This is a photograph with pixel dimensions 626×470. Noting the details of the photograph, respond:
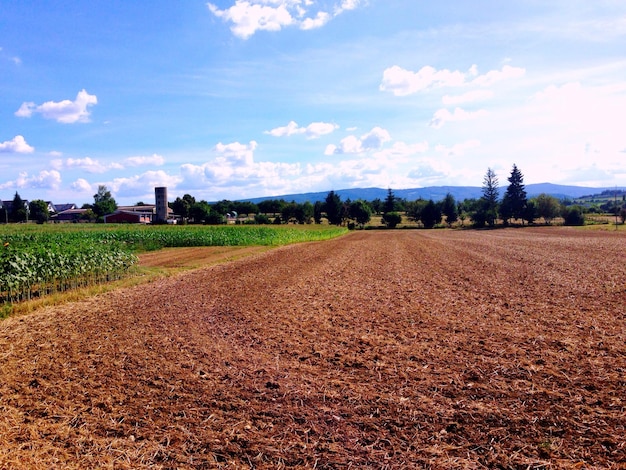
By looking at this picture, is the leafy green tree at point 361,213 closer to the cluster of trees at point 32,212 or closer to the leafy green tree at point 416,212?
the leafy green tree at point 416,212

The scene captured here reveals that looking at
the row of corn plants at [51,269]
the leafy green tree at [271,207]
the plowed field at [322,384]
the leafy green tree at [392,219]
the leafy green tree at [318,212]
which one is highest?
the leafy green tree at [271,207]

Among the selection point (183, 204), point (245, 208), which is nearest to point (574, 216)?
point (183, 204)

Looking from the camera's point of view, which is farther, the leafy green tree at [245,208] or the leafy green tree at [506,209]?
the leafy green tree at [245,208]

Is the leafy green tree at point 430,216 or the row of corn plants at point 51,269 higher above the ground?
the leafy green tree at point 430,216

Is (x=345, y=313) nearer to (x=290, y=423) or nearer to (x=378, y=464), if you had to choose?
(x=290, y=423)

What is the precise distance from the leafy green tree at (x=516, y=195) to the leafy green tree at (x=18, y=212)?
419ft

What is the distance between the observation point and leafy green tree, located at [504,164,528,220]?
93875mm

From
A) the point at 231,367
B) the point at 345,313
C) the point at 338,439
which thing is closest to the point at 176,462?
the point at 338,439

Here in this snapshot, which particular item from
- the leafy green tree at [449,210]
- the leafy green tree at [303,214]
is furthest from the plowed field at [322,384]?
→ the leafy green tree at [303,214]

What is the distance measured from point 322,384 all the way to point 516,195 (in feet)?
331

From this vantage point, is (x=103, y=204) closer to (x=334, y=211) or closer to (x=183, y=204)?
(x=183, y=204)

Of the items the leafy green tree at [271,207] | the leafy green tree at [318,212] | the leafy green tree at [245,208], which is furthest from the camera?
the leafy green tree at [271,207]

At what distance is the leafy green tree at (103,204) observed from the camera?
13318 centimetres

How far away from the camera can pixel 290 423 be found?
5.36 meters
